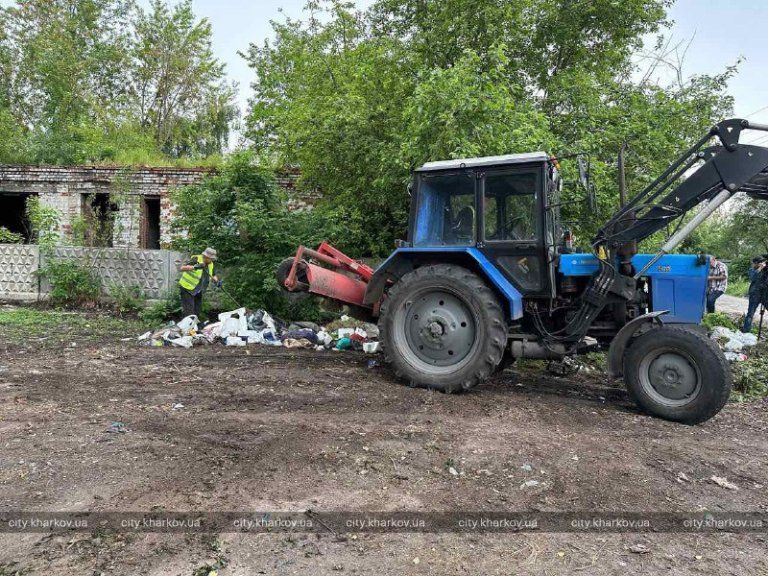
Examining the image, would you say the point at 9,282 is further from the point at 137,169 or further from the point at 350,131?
the point at 350,131

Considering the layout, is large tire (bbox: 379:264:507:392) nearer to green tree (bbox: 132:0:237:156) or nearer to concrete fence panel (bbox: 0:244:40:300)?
concrete fence panel (bbox: 0:244:40:300)

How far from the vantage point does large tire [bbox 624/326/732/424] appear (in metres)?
4.01

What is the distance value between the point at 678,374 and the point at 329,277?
3318mm

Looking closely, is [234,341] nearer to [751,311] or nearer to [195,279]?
[195,279]

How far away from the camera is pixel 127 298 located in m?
9.81

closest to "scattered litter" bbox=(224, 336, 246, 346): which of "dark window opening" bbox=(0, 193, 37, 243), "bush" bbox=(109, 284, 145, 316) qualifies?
"bush" bbox=(109, 284, 145, 316)

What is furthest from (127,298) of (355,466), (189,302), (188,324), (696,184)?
(696,184)

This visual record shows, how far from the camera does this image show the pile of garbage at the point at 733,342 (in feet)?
23.4

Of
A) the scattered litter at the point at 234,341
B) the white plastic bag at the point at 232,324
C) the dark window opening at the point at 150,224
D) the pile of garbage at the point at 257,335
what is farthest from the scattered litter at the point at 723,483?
the dark window opening at the point at 150,224

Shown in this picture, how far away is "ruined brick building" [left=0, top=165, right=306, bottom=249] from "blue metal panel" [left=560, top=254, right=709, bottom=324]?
10.7 meters

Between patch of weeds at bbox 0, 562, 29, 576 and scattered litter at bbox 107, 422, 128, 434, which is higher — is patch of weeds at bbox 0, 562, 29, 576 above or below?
below

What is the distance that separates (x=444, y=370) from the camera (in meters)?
4.98

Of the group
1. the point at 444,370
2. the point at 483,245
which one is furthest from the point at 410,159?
the point at 444,370

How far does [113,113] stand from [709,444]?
2448 centimetres
